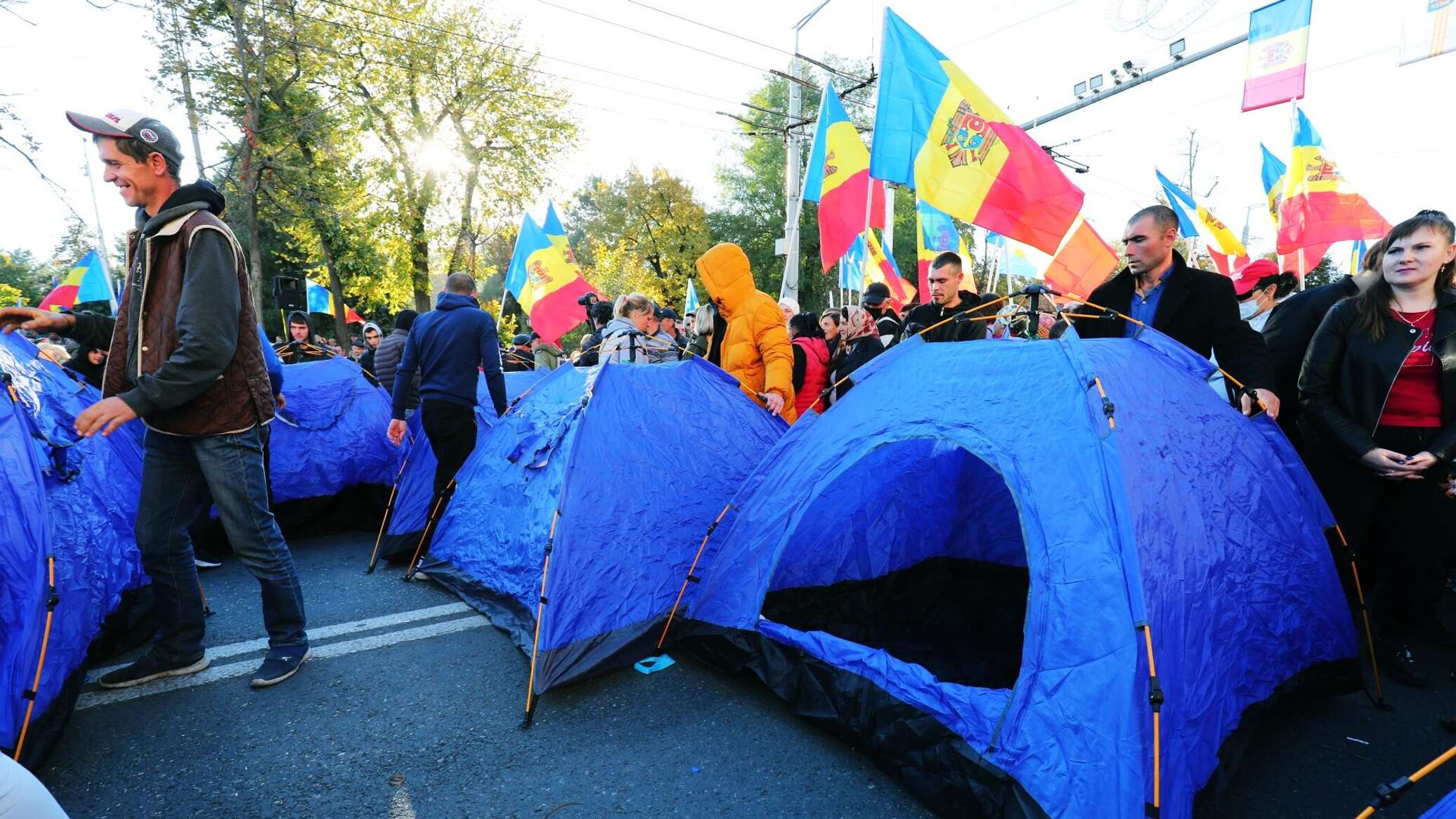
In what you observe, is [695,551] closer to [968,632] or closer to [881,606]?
[881,606]

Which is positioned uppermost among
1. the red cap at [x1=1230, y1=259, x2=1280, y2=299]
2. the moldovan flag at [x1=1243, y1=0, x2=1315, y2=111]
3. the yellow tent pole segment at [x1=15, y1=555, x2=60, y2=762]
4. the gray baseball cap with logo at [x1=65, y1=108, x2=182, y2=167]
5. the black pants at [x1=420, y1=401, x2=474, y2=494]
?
the moldovan flag at [x1=1243, y1=0, x2=1315, y2=111]

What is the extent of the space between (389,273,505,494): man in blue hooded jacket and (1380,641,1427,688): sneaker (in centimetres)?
459

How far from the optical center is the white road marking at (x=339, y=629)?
3219 millimetres

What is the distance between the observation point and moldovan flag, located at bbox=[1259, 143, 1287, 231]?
936 cm

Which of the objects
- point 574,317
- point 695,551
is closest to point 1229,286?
point 695,551

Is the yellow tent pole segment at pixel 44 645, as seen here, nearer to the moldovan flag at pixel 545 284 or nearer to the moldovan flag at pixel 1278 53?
the moldovan flag at pixel 545 284

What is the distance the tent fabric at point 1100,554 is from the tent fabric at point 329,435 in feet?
10.8

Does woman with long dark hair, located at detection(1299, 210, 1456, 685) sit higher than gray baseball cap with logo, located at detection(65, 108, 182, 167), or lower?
lower

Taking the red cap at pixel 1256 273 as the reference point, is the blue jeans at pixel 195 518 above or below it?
below

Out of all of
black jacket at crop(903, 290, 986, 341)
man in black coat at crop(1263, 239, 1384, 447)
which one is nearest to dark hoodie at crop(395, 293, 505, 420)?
black jacket at crop(903, 290, 986, 341)

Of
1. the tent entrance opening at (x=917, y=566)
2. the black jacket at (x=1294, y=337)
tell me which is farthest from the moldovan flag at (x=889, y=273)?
the tent entrance opening at (x=917, y=566)

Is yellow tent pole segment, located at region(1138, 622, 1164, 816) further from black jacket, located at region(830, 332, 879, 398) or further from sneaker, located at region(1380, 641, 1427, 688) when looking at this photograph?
black jacket, located at region(830, 332, 879, 398)

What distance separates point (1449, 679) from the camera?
3.01 meters

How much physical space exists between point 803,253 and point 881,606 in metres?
24.1
